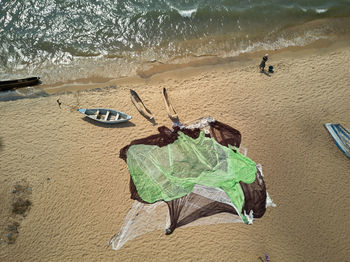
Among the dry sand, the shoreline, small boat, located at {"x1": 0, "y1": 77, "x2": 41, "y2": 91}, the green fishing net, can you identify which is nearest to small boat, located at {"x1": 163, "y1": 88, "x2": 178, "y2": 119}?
the dry sand

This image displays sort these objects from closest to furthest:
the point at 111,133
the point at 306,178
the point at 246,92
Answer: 1. the point at 306,178
2. the point at 111,133
3. the point at 246,92

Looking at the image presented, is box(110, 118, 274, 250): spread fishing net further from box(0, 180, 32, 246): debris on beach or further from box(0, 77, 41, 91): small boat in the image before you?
box(0, 77, 41, 91): small boat

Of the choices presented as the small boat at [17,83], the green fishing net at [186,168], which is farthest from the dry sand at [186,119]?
the small boat at [17,83]

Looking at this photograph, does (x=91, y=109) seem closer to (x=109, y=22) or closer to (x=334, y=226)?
(x=109, y=22)

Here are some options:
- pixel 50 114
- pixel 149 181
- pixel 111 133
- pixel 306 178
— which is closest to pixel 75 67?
pixel 50 114

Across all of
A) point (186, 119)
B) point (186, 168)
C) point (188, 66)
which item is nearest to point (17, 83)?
point (186, 119)
